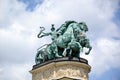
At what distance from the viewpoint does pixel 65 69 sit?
110 ft

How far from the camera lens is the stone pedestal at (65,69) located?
3356 centimetres

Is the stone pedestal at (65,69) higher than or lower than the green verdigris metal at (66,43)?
lower

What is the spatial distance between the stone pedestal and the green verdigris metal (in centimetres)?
67

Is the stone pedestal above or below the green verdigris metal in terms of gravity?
below

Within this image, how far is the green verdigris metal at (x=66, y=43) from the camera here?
3446cm

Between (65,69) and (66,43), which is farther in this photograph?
(66,43)

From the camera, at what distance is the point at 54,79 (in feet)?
111

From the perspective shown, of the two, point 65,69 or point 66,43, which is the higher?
point 66,43

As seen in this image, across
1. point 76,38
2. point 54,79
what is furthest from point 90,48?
point 54,79

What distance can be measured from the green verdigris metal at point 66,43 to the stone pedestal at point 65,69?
67 cm

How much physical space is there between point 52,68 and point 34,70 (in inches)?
72.6

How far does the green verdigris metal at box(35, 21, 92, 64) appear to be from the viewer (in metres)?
34.5

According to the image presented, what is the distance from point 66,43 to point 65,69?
221 cm

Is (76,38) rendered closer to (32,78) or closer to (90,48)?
(90,48)
